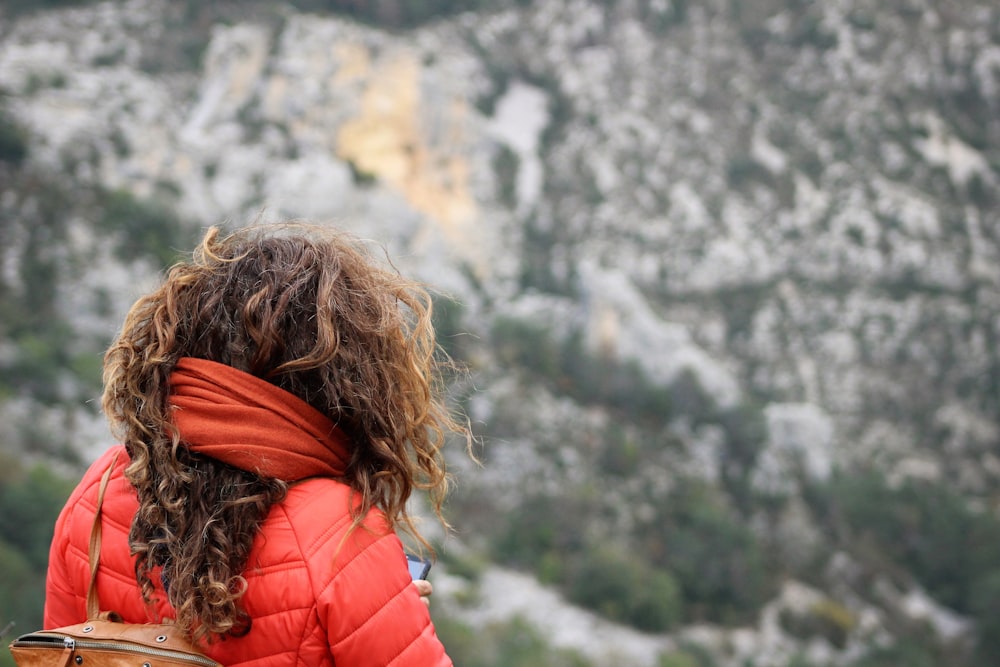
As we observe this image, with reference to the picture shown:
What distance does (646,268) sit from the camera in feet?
65.4

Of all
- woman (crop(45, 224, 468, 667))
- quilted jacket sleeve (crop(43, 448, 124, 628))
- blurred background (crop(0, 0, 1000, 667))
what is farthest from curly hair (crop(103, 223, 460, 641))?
blurred background (crop(0, 0, 1000, 667))

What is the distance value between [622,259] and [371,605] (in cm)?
1949

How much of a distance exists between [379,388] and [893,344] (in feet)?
67.9

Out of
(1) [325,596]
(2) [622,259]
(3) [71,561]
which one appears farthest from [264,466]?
(2) [622,259]

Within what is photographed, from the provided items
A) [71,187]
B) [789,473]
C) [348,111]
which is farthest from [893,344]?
[71,187]

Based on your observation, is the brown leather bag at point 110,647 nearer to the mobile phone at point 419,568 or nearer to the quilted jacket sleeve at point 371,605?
the quilted jacket sleeve at point 371,605

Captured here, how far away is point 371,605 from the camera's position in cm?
100

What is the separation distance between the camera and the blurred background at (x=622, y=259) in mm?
13070

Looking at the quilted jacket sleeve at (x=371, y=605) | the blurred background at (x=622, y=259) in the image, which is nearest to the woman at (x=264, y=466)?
the quilted jacket sleeve at (x=371, y=605)

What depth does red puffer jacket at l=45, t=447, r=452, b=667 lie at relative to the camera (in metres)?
0.99

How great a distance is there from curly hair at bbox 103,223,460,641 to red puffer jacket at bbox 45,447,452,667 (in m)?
0.03

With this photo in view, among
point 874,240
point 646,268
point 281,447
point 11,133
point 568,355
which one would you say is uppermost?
point 281,447

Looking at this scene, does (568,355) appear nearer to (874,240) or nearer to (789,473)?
(789,473)

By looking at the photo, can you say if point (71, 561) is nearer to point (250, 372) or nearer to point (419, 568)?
point (250, 372)
